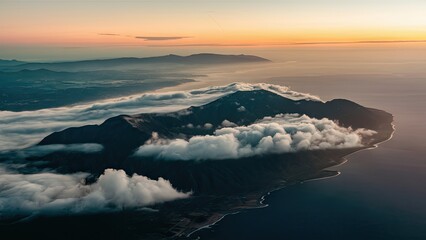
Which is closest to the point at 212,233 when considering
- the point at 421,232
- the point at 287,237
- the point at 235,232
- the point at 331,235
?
the point at 235,232

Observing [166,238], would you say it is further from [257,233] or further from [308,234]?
[308,234]

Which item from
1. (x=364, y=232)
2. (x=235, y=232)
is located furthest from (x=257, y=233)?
(x=364, y=232)

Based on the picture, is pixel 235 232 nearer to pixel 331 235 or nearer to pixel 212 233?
pixel 212 233

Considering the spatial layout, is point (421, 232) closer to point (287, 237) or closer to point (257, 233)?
point (287, 237)

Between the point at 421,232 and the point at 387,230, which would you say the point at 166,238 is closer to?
the point at 387,230

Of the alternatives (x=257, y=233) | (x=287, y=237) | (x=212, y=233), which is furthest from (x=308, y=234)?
(x=212, y=233)

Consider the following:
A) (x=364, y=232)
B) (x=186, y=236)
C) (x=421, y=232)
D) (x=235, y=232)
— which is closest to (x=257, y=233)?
(x=235, y=232)
